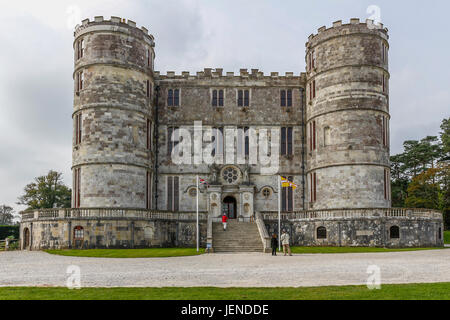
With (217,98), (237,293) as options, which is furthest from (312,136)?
(237,293)

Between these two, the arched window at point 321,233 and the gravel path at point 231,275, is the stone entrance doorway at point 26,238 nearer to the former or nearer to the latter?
the gravel path at point 231,275

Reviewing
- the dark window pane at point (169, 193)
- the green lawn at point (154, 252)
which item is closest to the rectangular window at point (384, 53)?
the green lawn at point (154, 252)

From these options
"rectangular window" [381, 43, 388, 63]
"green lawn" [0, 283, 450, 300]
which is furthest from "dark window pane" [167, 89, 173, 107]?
"green lawn" [0, 283, 450, 300]

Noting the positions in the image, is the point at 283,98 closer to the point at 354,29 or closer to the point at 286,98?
the point at 286,98

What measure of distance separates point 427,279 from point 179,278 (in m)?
8.10

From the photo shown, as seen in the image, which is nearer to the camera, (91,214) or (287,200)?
(91,214)

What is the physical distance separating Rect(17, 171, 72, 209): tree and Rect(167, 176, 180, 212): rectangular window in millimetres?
28741

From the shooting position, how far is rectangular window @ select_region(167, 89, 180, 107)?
43906 mm

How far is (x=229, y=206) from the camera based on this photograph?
4341cm

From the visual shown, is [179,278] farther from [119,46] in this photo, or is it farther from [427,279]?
[119,46]

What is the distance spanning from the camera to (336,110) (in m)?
39.4

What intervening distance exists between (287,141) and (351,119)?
6.72 m

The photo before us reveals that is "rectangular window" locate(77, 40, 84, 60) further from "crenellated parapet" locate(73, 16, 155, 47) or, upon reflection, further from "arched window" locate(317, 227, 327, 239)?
"arched window" locate(317, 227, 327, 239)
